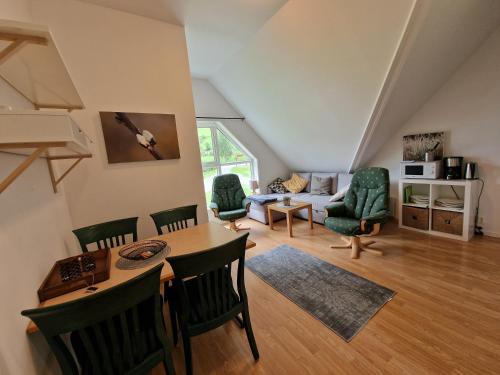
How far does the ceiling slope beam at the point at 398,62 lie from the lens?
5.86ft

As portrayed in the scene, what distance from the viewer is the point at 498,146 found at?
2.58 m

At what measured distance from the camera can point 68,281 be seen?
43.6 inches

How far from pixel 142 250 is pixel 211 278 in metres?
0.58

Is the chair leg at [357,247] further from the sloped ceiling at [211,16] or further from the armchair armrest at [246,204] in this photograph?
the sloped ceiling at [211,16]

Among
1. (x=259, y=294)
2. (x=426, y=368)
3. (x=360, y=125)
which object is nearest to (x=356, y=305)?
(x=426, y=368)

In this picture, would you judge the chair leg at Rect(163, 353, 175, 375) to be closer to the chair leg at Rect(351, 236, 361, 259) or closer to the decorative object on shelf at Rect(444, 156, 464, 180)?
the chair leg at Rect(351, 236, 361, 259)

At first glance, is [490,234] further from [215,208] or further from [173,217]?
[173,217]

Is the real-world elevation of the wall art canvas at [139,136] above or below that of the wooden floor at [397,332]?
above

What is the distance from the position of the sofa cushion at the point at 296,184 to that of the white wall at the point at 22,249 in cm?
405

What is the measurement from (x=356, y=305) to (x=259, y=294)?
2.92 ft

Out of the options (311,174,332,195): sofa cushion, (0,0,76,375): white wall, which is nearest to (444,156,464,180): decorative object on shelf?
(311,174,332,195): sofa cushion

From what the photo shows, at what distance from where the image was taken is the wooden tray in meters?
1.04

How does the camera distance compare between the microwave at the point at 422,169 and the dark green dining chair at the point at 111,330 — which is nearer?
the dark green dining chair at the point at 111,330

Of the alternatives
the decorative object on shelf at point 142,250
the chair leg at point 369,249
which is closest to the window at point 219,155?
the decorative object on shelf at point 142,250
